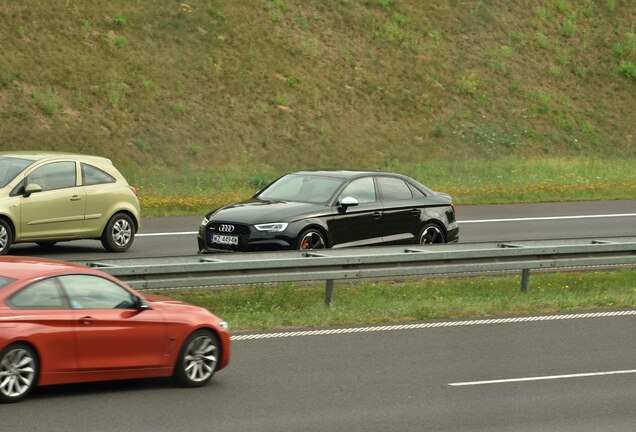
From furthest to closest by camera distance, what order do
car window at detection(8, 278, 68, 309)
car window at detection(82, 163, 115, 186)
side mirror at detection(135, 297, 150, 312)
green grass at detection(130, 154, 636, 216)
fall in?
green grass at detection(130, 154, 636, 216) < car window at detection(82, 163, 115, 186) < side mirror at detection(135, 297, 150, 312) < car window at detection(8, 278, 68, 309)

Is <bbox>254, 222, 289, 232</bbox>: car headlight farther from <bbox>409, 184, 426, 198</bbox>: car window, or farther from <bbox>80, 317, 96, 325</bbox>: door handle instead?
<bbox>80, 317, 96, 325</bbox>: door handle

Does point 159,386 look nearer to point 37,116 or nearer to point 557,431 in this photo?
point 557,431

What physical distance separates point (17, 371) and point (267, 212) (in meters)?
9.13

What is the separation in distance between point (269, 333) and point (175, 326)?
3.33m

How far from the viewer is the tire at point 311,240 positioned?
19766 millimetres

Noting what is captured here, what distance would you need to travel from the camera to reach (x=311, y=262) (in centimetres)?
1673

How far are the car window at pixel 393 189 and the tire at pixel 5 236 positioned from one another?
18.9 feet

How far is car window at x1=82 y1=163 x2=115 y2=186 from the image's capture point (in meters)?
22.2

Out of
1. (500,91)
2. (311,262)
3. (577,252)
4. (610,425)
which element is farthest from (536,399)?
(500,91)

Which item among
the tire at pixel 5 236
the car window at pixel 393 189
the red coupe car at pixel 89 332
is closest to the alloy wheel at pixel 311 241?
the car window at pixel 393 189

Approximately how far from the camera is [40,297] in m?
11.4

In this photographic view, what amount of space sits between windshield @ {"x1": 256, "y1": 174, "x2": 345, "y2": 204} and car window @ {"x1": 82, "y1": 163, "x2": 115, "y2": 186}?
2.82 meters

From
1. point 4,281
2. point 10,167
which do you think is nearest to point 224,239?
point 10,167

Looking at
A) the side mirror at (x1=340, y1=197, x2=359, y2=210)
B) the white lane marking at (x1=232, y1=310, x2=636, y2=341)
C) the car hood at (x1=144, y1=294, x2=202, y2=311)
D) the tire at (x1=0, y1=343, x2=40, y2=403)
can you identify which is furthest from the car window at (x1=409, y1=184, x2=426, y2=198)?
the tire at (x1=0, y1=343, x2=40, y2=403)
